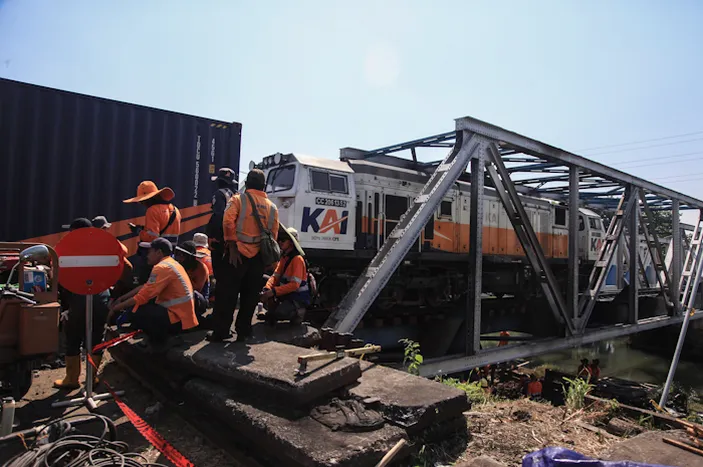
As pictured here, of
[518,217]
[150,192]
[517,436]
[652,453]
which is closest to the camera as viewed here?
[652,453]

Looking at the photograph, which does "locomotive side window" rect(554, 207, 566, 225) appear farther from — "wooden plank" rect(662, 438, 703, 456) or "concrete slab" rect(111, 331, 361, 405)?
"concrete slab" rect(111, 331, 361, 405)

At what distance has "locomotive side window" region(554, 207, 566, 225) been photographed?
15711 millimetres

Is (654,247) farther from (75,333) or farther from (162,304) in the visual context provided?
(75,333)

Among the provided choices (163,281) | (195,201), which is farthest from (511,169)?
(163,281)

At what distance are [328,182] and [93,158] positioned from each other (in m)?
4.27

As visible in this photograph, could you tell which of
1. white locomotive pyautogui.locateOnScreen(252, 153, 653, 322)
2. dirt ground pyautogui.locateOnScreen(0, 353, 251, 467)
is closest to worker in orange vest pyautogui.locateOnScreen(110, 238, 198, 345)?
dirt ground pyautogui.locateOnScreen(0, 353, 251, 467)

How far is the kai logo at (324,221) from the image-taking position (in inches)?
356

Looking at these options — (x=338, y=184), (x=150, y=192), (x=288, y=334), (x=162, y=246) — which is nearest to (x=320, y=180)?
(x=338, y=184)

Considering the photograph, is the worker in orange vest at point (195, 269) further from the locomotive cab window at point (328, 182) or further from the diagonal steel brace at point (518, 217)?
the diagonal steel brace at point (518, 217)

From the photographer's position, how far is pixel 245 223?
4047 mm

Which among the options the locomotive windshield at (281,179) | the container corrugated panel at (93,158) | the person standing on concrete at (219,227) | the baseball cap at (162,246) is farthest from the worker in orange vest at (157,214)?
the locomotive windshield at (281,179)

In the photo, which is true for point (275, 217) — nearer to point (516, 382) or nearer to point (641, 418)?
point (641, 418)

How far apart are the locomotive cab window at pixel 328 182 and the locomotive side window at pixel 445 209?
3.14 metres

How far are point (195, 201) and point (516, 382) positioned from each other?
9223mm
